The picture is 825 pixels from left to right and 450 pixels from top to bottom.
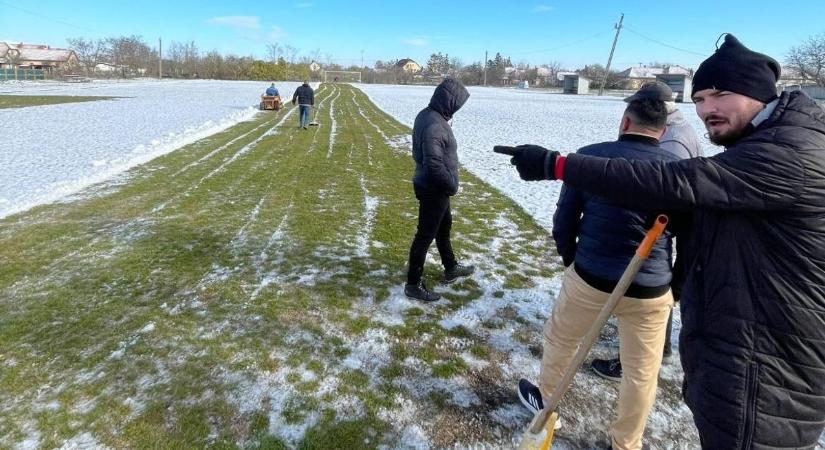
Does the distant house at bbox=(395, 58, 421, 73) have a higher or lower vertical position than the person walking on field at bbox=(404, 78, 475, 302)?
higher

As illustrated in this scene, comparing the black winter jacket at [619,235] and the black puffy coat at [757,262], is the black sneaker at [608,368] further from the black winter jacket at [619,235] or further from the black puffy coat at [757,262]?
the black puffy coat at [757,262]

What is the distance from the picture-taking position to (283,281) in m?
4.65

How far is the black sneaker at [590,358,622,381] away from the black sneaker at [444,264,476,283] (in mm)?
1724

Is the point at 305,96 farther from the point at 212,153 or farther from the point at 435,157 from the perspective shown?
the point at 435,157

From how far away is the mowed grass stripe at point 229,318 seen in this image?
2.76 meters

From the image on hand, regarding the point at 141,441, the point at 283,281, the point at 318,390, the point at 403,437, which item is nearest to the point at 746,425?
the point at 403,437

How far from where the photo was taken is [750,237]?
1.41 m

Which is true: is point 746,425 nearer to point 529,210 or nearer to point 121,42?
point 529,210

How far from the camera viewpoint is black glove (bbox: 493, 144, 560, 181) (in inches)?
62.0

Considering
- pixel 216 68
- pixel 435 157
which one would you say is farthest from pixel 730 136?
pixel 216 68

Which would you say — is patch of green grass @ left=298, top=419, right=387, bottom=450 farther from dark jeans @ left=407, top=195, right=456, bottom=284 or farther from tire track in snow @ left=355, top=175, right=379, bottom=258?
tire track in snow @ left=355, top=175, right=379, bottom=258

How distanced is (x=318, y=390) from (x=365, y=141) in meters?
12.1

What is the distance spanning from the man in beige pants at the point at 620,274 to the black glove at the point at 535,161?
59 cm

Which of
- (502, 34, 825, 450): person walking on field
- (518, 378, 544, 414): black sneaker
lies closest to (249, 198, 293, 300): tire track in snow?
(518, 378, 544, 414): black sneaker
